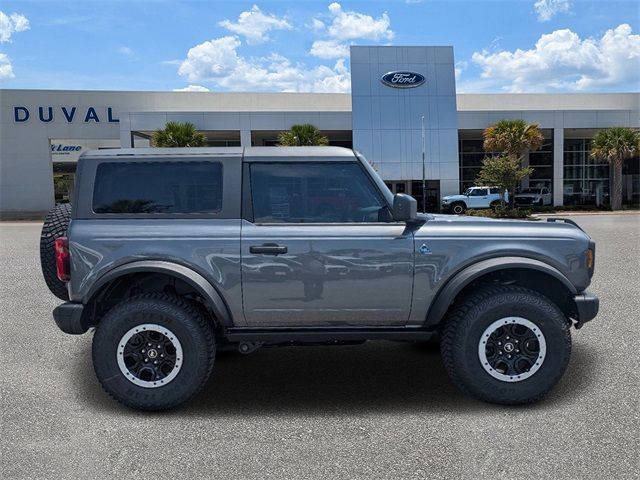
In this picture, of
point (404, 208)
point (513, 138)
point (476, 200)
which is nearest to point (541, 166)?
point (513, 138)

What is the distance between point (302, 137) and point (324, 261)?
27020 millimetres

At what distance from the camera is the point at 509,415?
3.50 m

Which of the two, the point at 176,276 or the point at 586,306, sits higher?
the point at 176,276

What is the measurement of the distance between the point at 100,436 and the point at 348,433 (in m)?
1.70

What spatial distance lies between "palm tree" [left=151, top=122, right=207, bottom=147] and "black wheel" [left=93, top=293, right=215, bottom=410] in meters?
26.1

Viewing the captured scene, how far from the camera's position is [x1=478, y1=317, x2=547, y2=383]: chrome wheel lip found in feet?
11.8

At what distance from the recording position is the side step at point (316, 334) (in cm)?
368

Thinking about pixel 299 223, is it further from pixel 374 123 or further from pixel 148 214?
pixel 374 123

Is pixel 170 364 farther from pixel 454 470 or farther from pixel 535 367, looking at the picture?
pixel 535 367

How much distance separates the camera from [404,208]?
3.55 m

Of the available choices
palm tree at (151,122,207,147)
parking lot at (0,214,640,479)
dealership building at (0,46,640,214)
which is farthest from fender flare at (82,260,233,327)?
dealership building at (0,46,640,214)

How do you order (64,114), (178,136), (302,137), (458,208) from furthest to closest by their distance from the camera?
(64,114) → (458,208) → (302,137) → (178,136)

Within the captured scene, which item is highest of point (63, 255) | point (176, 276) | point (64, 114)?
point (64, 114)

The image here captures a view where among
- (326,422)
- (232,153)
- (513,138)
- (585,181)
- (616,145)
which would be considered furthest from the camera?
(585,181)
